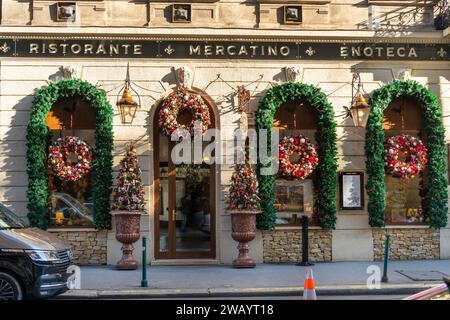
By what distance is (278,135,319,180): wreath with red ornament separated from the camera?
49.8ft

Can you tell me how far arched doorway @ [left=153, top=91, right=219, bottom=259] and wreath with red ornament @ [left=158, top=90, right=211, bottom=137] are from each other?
277mm

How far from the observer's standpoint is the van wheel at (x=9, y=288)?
9195 millimetres

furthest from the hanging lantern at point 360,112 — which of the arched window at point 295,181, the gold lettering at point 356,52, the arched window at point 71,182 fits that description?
the arched window at point 71,182

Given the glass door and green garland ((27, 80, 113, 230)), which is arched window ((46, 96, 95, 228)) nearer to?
green garland ((27, 80, 113, 230))

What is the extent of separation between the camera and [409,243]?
1575 cm

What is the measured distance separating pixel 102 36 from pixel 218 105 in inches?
138

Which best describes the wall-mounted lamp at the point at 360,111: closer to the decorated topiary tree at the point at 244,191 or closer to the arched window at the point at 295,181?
the arched window at the point at 295,181

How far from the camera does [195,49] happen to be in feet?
51.0

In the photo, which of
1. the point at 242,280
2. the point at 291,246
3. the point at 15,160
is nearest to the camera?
the point at 242,280

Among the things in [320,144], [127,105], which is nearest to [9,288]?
[127,105]

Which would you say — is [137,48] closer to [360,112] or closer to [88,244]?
[88,244]

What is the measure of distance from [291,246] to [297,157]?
7.65ft

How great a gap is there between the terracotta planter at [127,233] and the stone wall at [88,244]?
88 cm
